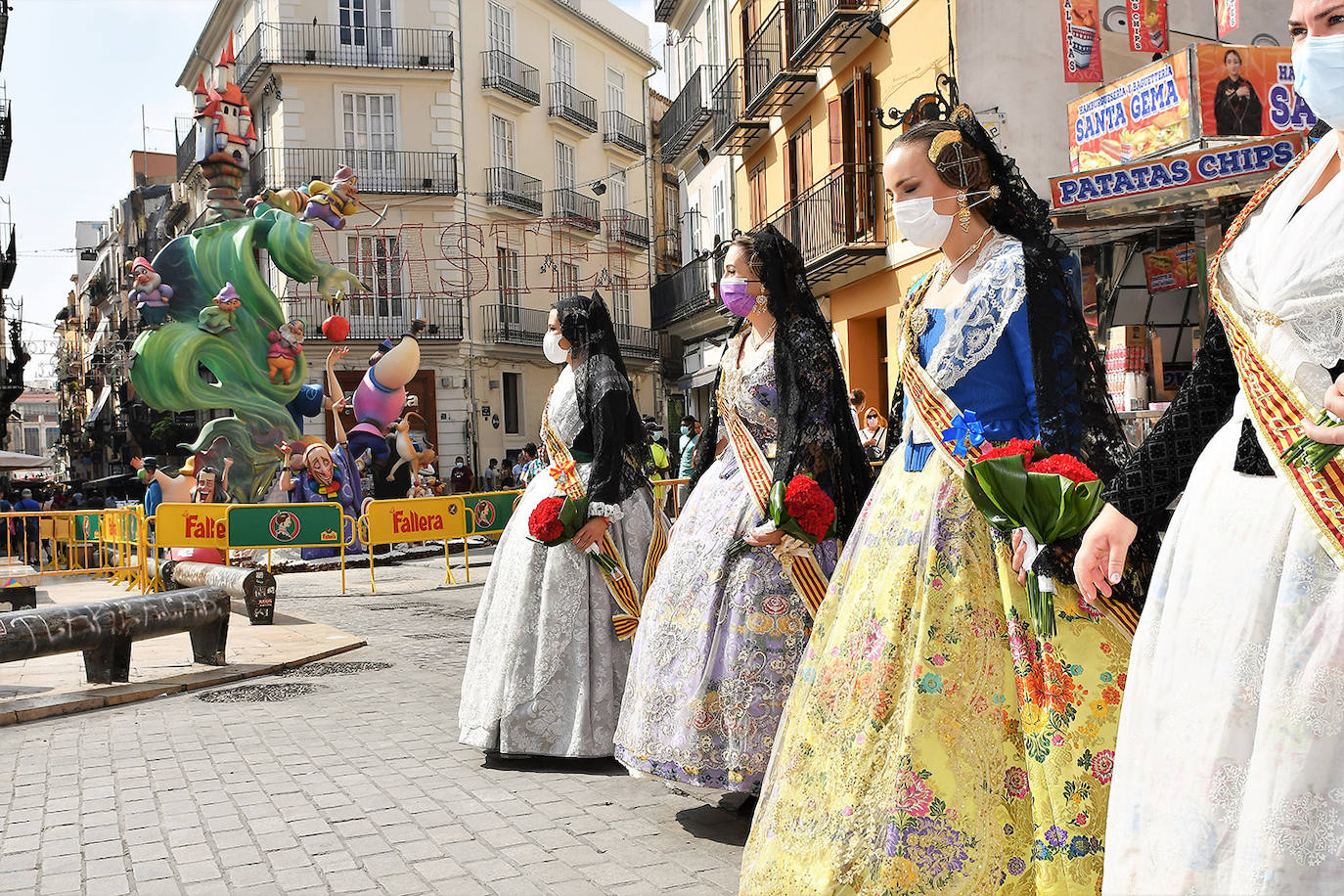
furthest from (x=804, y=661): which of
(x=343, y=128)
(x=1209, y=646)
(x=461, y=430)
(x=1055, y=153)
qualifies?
(x=343, y=128)

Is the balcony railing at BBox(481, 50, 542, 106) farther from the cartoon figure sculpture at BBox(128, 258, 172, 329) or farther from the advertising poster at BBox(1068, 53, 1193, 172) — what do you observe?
the advertising poster at BBox(1068, 53, 1193, 172)

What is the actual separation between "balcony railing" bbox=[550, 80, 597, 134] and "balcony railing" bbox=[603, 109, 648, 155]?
866 millimetres

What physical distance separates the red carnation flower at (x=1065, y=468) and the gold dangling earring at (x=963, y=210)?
0.88 meters

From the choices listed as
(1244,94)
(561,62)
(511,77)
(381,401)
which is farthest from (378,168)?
(1244,94)

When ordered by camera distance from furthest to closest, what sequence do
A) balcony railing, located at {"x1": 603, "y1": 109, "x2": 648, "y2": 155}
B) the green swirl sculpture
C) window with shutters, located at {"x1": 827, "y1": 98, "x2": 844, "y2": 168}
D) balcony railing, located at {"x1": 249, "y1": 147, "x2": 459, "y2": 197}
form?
balcony railing, located at {"x1": 603, "y1": 109, "x2": 648, "y2": 155}
balcony railing, located at {"x1": 249, "y1": 147, "x2": 459, "y2": 197}
the green swirl sculpture
window with shutters, located at {"x1": 827, "y1": 98, "x2": 844, "y2": 168}

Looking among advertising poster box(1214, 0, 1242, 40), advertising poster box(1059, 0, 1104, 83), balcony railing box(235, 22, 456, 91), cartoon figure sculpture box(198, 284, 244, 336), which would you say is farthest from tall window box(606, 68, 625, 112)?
advertising poster box(1214, 0, 1242, 40)

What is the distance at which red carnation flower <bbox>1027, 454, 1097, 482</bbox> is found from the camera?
2668 millimetres

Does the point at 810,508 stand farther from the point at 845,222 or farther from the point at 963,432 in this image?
the point at 845,222

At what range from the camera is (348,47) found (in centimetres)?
3362

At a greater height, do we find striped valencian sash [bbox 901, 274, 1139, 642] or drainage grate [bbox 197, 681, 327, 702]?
striped valencian sash [bbox 901, 274, 1139, 642]

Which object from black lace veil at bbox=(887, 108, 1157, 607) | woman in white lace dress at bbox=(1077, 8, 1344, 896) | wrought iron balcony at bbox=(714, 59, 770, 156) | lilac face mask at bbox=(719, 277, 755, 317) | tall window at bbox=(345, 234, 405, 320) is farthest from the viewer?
tall window at bbox=(345, 234, 405, 320)

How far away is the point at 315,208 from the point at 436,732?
16492 millimetres

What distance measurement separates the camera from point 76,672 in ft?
27.7

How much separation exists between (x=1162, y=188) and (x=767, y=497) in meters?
5.80
